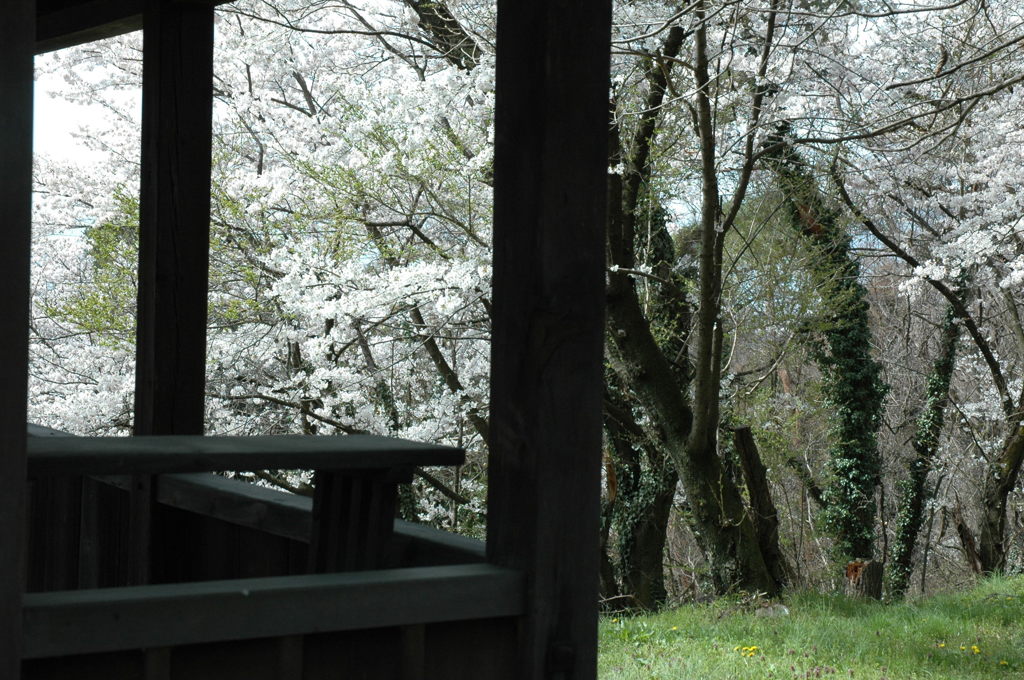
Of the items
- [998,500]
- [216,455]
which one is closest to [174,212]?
[216,455]

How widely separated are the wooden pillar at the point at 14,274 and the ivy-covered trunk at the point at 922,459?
11.3 m

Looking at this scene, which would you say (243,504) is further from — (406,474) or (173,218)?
(173,218)

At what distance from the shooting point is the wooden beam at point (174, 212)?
2633mm

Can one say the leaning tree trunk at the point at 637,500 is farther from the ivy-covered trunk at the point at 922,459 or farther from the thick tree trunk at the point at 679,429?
the ivy-covered trunk at the point at 922,459

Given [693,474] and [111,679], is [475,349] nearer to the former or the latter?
[693,474]

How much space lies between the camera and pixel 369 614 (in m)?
1.55

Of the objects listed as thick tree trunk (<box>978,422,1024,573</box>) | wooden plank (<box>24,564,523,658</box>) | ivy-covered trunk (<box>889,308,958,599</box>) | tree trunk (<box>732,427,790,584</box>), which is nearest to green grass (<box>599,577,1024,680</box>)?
tree trunk (<box>732,427,790,584</box>)

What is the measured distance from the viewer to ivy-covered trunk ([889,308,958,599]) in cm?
1155

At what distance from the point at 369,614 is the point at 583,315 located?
574mm

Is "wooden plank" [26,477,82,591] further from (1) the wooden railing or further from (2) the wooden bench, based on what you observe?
(2) the wooden bench

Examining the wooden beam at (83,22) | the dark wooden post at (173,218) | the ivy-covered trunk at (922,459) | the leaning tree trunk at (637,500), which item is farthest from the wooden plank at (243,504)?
the ivy-covered trunk at (922,459)

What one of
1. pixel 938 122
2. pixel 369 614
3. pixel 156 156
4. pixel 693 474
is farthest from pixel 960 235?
pixel 369 614

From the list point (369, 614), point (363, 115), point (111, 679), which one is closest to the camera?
point (111, 679)

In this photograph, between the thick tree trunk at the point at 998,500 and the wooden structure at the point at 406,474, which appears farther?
the thick tree trunk at the point at 998,500
